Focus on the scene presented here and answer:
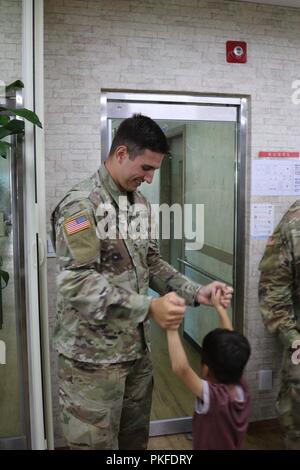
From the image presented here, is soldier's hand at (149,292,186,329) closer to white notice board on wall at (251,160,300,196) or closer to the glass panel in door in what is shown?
the glass panel in door

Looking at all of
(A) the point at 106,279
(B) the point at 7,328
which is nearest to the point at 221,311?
(A) the point at 106,279

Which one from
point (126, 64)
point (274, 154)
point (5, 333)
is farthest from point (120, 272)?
point (274, 154)

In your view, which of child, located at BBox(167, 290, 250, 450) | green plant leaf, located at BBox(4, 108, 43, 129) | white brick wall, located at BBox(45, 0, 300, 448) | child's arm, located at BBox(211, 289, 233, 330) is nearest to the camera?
child, located at BBox(167, 290, 250, 450)

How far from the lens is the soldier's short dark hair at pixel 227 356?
3.32 feet

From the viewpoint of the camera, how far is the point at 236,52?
88.9 inches

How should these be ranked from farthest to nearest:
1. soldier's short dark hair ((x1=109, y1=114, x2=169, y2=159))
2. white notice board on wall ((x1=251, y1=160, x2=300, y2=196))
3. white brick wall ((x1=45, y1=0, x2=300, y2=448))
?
1. white notice board on wall ((x1=251, y1=160, x2=300, y2=196))
2. white brick wall ((x1=45, y1=0, x2=300, y2=448))
3. soldier's short dark hair ((x1=109, y1=114, x2=169, y2=159))

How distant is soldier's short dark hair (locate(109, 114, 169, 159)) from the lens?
1348 mm

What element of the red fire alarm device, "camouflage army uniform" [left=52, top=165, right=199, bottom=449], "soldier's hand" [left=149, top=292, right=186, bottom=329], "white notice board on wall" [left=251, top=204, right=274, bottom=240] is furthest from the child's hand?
the red fire alarm device

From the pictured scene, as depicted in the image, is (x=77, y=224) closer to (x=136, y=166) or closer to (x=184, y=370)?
(x=136, y=166)

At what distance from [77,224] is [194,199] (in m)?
1.27

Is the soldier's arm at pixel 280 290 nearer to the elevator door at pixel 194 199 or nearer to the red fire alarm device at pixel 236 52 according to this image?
the elevator door at pixel 194 199

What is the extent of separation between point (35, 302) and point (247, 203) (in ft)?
4.55
